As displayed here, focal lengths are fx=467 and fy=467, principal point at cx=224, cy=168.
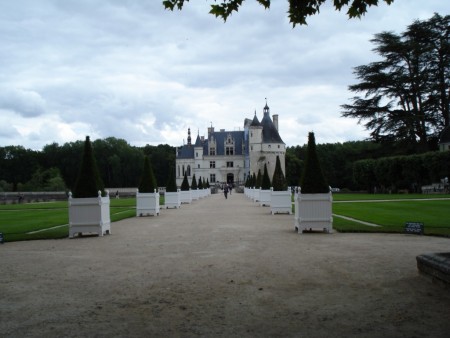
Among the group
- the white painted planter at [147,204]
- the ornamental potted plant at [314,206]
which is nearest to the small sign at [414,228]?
the ornamental potted plant at [314,206]

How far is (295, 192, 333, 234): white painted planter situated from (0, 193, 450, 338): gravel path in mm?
2357

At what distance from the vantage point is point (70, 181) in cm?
8906

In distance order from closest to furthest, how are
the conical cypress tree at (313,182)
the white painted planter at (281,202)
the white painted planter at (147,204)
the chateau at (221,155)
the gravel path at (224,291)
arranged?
the gravel path at (224,291), the conical cypress tree at (313,182), the white painted planter at (281,202), the white painted planter at (147,204), the chateau at (221,155)

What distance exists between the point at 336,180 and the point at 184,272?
7279 centimetres

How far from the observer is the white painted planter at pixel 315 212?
12719mm

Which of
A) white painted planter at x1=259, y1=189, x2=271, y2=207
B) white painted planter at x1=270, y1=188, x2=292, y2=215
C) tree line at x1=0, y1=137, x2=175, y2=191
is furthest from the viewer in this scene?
tree line at x1=0, y1=137, x2=175, y2=191

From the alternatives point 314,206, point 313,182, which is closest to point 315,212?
point 314,206

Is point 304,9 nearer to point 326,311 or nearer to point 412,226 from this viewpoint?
point 326,311

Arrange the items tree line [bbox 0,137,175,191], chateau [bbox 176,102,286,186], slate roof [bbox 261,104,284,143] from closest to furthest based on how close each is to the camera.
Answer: slate roof [bbox 261,104,284,143]
tree line [bbox 0,137,175,191]
chateau [bbox 176,102,286,186]

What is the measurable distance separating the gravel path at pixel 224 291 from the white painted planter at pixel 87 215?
2.41m

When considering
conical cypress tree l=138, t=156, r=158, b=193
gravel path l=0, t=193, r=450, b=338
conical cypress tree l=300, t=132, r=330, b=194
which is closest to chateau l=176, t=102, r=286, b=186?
conical cypress tree l=138, t=156, r=158, b=193

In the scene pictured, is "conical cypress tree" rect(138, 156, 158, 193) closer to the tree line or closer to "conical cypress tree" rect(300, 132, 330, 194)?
"conical cypress tree" rect(300, 132, 330, 194)

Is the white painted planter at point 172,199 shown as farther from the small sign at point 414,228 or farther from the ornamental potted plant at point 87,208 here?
the small sign at point 414,228

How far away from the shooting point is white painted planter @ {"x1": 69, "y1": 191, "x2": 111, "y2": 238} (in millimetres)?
12797
